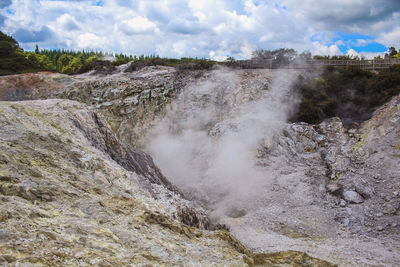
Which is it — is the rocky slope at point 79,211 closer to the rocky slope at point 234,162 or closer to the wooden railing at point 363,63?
the rocky slope at point 234,162

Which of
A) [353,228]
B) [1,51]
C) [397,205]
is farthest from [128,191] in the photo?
[1,51]

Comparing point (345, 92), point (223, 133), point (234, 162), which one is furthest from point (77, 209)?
point (345, 92)

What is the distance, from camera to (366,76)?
24.4m

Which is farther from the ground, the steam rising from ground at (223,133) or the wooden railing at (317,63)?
the wooden railing at (317,63)

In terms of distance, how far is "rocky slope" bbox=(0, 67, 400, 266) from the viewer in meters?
9.99

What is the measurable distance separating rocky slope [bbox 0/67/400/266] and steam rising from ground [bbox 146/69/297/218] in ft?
0.29

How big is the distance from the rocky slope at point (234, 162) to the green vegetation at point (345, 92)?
115 centimetres

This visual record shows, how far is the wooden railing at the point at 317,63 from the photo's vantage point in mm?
26192

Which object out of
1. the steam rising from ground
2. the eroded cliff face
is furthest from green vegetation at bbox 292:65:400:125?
the eroded cliff face

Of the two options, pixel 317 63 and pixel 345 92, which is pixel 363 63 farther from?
pixel 345 92

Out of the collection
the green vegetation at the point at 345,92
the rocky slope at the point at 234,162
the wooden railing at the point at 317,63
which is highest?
the wooden railing at the point at 317,63

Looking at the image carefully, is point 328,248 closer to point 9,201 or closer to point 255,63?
point 9,201

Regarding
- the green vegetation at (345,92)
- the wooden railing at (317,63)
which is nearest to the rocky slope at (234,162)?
the green vegetation at (345,92)

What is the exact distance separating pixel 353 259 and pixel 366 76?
1862 cm
